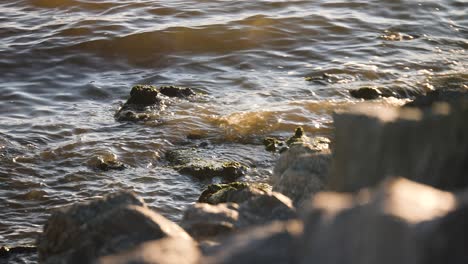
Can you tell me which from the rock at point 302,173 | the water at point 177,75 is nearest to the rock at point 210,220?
the rock at point 302,173

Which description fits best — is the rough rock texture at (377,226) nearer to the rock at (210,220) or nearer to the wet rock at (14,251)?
the rock at (210,220)

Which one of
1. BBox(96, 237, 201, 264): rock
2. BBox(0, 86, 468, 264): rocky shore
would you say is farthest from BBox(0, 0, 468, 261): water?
BBox(96, 237, 201, 264): rock

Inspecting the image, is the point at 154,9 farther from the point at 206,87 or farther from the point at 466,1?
the point at 466,1

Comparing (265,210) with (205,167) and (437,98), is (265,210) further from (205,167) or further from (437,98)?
(205,167)

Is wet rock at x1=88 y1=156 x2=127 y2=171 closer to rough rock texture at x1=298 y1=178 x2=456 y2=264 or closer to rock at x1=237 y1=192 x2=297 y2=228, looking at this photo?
rock at x1=237 y1=192 x2=297 y2=228

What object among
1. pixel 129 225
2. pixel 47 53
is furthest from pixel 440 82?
pixel 129 225

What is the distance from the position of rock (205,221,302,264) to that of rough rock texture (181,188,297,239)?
90cm

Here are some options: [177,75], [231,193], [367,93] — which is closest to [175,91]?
[177,75]

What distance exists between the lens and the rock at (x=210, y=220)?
4031mm

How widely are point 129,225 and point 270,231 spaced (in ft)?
2.98

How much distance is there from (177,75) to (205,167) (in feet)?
11.7

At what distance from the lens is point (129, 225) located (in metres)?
3.78

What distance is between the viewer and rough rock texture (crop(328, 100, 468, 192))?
4.14 metres

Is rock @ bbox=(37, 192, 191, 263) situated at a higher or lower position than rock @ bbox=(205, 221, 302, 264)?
lower
